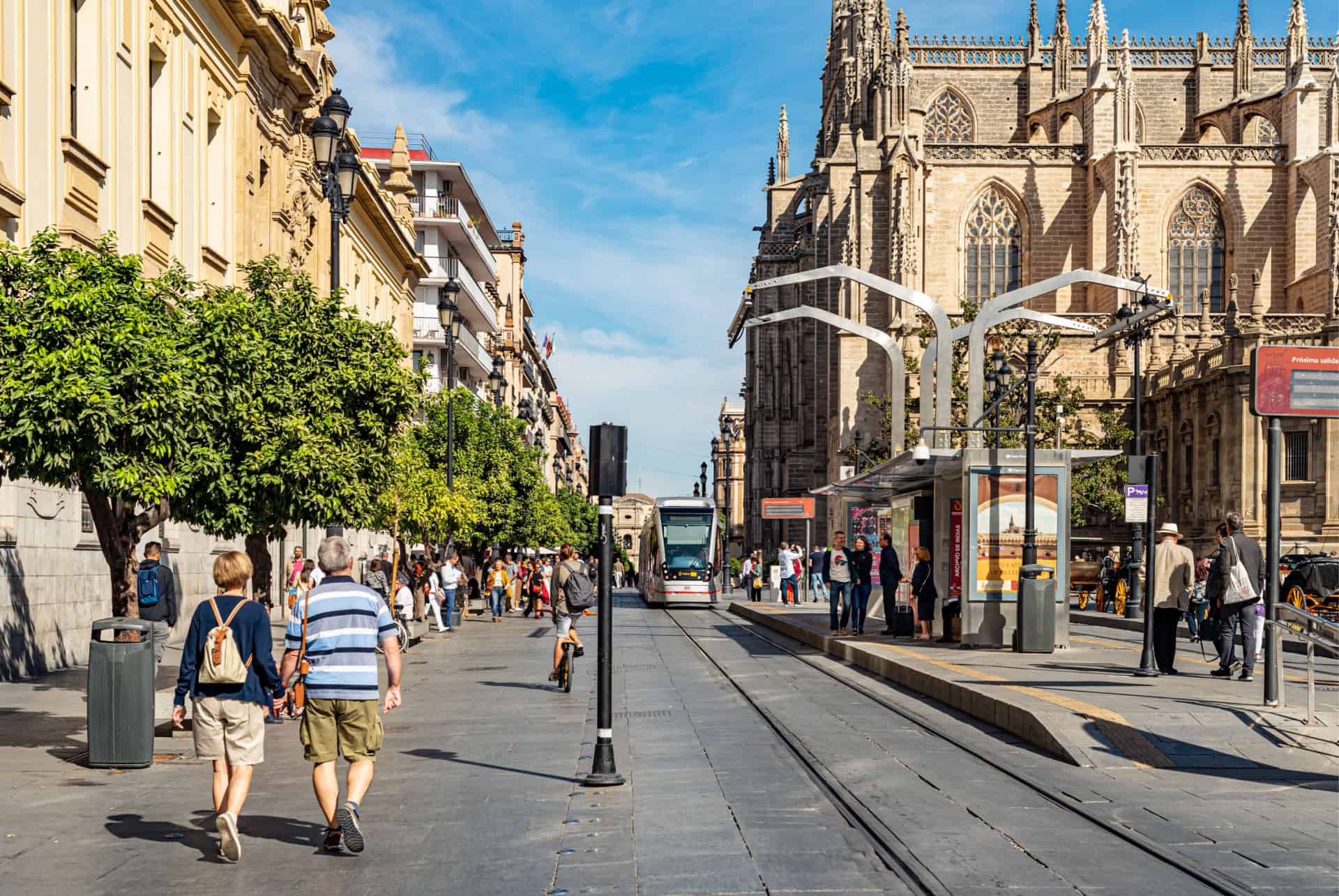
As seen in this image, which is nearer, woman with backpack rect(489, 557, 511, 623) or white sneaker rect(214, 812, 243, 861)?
white sneaker rect(214, 812, 243, 861)

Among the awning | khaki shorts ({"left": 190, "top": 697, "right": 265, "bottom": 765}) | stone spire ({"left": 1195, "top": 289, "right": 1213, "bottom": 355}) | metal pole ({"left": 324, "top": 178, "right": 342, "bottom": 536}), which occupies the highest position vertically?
stone spire ({"left": 1195, "top": 289, "right": 1213, "bottom": 355})

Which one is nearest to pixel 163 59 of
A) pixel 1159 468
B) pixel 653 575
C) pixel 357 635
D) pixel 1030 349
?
pixel 1030 349

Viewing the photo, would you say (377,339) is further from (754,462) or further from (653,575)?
(754,462)

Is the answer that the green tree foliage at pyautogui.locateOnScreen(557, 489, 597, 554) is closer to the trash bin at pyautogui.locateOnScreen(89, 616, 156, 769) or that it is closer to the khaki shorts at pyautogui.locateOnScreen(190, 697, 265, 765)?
the trash bin at pyautogui.locateOnScreen(89, 616, 156, 769)

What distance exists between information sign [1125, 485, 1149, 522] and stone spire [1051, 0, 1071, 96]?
56055 millimetres

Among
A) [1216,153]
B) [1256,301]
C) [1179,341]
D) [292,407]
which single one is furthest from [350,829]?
[1216,153]

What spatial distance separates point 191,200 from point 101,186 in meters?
4.30

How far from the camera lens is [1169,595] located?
14883 mm

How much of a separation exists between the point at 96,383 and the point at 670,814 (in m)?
5.88

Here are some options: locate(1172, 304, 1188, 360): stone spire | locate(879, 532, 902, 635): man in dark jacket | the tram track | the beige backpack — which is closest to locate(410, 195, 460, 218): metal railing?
locate(1172, 304, 1188, 360): stone spire

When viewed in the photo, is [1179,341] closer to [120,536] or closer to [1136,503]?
[1136,503]

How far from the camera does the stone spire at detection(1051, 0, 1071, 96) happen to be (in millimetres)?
70312

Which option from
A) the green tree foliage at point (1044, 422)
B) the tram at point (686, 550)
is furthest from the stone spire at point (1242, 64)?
the tram at point (686, 550)

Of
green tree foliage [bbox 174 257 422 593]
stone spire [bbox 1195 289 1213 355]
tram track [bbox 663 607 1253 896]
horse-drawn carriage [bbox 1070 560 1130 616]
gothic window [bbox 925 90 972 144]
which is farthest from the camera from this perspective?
gothic window [bbox 925 90 972 144]
